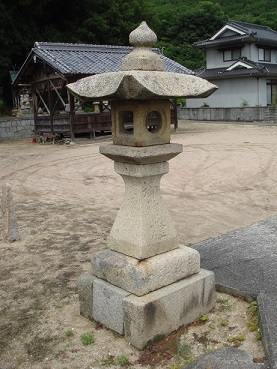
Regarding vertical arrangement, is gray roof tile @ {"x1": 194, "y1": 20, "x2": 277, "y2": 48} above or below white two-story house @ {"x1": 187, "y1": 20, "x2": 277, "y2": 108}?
above

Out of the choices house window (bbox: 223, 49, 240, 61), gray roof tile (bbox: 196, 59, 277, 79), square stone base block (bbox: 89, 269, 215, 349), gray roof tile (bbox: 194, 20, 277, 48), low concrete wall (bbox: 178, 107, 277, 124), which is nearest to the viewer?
square stone base block (bbox: 89, 269, 215, 349)

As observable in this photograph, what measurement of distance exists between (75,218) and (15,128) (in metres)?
16.4

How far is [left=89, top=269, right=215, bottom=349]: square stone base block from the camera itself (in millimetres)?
3393

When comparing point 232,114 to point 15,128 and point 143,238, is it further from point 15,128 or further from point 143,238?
point 143,238

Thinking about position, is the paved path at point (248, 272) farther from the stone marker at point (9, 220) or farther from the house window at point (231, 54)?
the house window at point (231, 54)

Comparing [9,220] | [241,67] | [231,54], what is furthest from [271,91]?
[9,220]

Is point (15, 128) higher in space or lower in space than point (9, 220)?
higher

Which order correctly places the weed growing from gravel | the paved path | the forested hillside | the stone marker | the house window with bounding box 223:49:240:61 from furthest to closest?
the house window with bounding box 223:49:240:61 < the forested hillside < the stone marker < the weed growing from gravel < the paved path

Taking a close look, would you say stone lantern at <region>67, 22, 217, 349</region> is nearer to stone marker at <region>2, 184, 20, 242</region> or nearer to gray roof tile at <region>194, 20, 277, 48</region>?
stone marker at <region>2, 184, 20, 242</region>

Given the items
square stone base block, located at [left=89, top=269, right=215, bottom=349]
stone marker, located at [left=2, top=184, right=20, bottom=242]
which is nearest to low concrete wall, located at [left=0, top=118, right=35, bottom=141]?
stone marker, located at [left=2, top=184, right=20, bottom=242]

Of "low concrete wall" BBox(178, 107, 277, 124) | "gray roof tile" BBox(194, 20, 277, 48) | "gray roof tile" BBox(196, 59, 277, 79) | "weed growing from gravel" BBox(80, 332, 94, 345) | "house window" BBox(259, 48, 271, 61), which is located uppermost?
"gray roof tile" BBox(194, 20, 277, 48)

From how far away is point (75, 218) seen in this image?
743cm

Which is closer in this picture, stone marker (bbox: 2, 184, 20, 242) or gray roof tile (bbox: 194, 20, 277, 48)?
stone marker (bbox: 2, 184, 20, 242)

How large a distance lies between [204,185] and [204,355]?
7.44 m
